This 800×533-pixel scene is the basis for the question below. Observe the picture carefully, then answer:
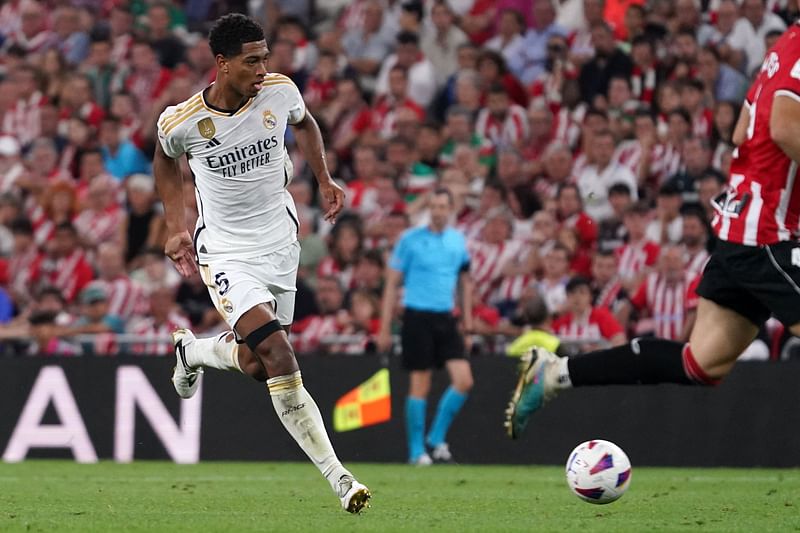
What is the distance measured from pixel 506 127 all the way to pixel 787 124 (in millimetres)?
10129

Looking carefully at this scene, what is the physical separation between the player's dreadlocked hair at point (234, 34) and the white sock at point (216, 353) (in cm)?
170

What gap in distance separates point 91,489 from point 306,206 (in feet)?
23.9

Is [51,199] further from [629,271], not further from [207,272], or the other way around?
[207,272]

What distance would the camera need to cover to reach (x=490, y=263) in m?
15.7

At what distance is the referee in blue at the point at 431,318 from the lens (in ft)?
44.4

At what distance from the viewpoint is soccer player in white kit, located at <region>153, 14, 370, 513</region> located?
826 centimetres

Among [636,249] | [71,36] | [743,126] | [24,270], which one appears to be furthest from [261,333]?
[71,36]

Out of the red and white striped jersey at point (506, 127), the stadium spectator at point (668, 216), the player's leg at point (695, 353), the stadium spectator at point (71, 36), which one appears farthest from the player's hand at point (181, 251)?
the stadium spectator at point (71, 36)

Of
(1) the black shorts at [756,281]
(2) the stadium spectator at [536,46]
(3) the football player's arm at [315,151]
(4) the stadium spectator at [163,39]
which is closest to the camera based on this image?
(1) the black shorts at [756,281]

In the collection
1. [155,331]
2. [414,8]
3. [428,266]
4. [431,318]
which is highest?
[414,8]

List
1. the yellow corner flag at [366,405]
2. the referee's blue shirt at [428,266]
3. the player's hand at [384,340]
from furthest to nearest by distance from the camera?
the yellow corner flag at [366,405], the player's hand at [384,340], the referee's blue shirt at [428,266]

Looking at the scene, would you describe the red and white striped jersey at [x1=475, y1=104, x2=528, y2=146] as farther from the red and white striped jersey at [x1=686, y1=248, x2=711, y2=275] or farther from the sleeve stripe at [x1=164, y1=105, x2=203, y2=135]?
the sleeve stripe at [x1=164, y1=105, x2=203, y2=135]

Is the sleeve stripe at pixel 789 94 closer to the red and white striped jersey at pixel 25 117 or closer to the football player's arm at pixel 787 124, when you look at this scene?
the football player's arm at pixel 787 124

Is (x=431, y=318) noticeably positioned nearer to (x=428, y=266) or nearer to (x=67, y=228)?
(x=428, y=266)
